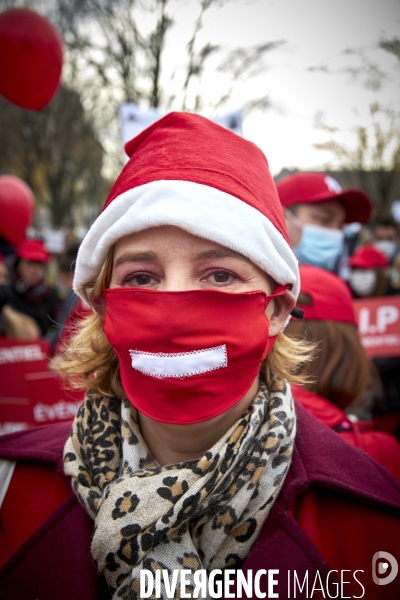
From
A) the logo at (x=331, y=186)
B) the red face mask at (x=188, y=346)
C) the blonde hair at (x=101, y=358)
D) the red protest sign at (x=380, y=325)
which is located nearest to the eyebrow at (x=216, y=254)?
the red face mask at (x=188, y=346)

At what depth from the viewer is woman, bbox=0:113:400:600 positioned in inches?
53.4

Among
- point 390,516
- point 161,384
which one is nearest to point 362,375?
point 390,516

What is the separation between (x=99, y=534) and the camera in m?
1.36

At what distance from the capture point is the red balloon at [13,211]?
5.46 meters

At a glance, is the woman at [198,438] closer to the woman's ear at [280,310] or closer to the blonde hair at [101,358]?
the woman's ear at [280,310]

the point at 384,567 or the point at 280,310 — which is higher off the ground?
the point at 280,310

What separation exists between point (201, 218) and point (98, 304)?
56 cm

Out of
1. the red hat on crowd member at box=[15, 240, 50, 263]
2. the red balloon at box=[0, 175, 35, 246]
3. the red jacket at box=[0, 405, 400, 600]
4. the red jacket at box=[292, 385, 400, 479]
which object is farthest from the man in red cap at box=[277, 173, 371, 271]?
the red hat on crowd member at box=[15, 240, 50, 263]

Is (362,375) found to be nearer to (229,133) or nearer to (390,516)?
(390,516)

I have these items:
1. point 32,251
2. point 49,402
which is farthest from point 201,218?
point 32,251

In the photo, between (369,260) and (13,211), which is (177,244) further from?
(13,211)

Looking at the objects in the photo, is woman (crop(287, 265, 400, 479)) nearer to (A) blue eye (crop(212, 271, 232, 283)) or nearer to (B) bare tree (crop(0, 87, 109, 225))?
(A) blue eye (crop(212, 271, 232, 283))

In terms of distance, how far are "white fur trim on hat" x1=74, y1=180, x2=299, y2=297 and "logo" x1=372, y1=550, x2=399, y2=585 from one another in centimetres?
84

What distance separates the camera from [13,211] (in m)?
5.53
